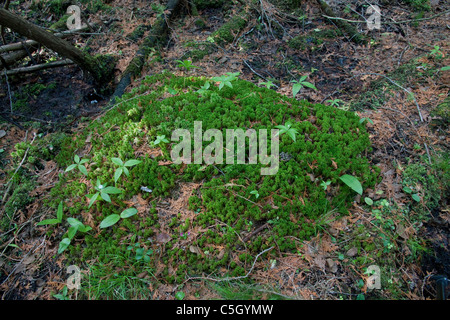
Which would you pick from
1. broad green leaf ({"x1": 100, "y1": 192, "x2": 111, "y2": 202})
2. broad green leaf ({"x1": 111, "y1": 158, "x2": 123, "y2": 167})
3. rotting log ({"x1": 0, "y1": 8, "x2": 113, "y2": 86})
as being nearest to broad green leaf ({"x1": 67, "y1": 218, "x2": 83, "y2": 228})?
broad green leaf ({"x1": 100, "y1": 192, "x2": 111, "y2": 202})

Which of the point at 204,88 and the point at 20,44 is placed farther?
the point at 20,44

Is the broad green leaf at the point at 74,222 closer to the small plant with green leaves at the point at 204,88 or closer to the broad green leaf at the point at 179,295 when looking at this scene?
the broad green leaf at the point at 179,295

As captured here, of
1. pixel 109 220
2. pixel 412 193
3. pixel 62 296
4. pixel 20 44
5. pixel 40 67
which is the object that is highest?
pixel 20 44

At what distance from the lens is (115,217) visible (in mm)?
3125

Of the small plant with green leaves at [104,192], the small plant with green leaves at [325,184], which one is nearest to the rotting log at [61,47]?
the small plant with green leaves at [104,192]

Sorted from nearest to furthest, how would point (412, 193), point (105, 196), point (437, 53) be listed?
point (105, 196) < point (412, 193) < point (437, 53)

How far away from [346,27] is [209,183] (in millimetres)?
4928

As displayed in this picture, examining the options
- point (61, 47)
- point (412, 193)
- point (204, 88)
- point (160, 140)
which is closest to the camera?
point (412, 193)

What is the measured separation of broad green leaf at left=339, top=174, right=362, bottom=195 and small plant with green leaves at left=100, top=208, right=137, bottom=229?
8.27 ft

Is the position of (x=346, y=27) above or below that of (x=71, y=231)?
above

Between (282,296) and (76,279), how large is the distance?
216 cm

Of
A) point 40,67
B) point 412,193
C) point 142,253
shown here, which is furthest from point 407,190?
point 40,67

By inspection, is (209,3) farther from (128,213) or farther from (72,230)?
(72,230)
